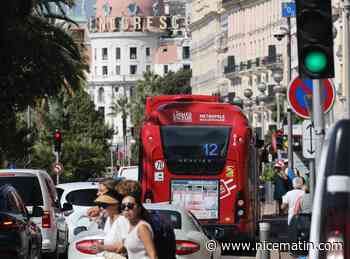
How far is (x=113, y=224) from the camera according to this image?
1234 cm

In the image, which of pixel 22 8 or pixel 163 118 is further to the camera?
pixel 22 8

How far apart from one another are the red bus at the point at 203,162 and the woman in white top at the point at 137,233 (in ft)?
61.8

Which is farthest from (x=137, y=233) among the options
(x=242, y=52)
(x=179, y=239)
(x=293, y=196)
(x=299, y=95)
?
(x=242, y=52)

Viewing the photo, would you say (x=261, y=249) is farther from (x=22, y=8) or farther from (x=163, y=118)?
(x=22, y=8)

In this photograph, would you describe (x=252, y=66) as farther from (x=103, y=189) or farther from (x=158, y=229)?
(x=158, y=229)

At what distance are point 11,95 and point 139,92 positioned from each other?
14223 centimetres

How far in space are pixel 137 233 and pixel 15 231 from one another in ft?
26.5

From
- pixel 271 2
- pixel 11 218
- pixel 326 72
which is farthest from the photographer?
pixel 271 2

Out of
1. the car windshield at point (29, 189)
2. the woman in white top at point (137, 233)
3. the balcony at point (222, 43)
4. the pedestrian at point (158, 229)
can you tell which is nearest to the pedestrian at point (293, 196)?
the car windshield at point (29, 189)

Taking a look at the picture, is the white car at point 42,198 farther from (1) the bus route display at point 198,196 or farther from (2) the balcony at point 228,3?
(2) the balcony at point 228,3

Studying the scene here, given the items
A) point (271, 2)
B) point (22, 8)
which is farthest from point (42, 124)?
point (22, 8)

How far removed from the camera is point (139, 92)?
19150 cm

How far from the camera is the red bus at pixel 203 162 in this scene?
31.0 metres

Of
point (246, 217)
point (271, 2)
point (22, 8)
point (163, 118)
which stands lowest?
point (246, 217)
